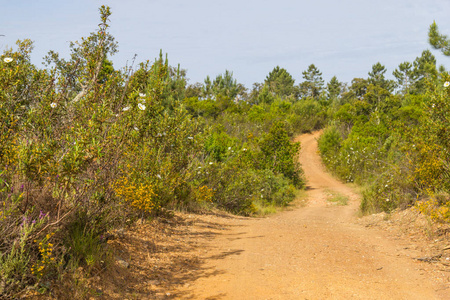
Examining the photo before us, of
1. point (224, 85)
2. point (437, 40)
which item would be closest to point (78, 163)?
point (437, 40)

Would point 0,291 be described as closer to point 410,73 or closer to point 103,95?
point 103,95

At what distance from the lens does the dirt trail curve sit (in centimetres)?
448

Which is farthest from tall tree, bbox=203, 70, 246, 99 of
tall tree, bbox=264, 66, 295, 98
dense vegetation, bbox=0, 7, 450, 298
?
dense vegetation, bbox=0, 7, 450, 298

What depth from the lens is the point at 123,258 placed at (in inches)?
203

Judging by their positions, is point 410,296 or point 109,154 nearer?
point 410,296

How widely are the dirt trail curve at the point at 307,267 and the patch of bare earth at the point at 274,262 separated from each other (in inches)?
0.5

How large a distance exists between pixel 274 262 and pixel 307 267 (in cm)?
49

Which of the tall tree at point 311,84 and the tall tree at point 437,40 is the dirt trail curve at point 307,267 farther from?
the tall tree at point 311,84

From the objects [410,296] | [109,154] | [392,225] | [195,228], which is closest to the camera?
[410,296]

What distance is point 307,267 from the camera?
17.6ft

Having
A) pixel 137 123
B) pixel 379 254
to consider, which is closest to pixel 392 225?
pixel 379 254

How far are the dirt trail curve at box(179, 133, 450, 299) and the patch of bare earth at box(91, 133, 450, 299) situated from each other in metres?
0.01

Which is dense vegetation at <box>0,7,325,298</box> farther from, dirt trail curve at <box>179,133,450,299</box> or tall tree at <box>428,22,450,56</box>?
tall tree at <box>428,22,450,56</box>

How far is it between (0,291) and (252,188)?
421 inches
